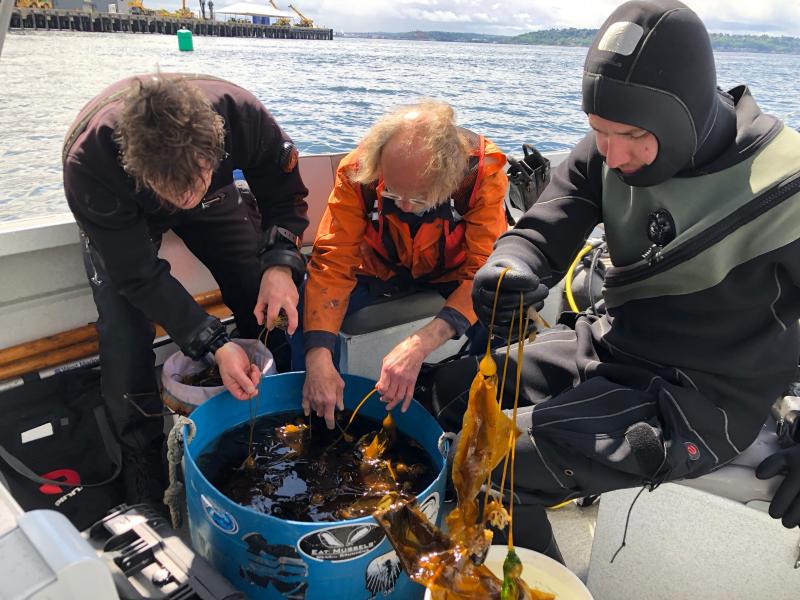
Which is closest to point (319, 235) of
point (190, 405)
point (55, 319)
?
point (190, 405)

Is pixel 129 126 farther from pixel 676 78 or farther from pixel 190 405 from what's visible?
pixel 676 78

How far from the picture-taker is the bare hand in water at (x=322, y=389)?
6.74ft

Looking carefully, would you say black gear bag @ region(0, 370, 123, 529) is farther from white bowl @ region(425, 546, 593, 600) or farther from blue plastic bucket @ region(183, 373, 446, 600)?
white bowl @ region(425, 546, 593, 600)

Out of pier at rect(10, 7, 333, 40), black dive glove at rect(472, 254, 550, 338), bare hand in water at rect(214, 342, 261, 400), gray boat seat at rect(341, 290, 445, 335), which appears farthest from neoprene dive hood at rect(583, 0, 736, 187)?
pier at rect(10, 7, 333, 40)

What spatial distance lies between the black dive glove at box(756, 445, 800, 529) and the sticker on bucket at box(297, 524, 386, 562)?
1047 millimetres

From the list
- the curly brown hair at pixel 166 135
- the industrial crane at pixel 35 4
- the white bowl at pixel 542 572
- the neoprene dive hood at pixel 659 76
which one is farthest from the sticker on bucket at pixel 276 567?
the industrial crane at pixel 35 4

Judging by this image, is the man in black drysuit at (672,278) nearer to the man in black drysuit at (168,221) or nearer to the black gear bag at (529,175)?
the man in black drysuit at (168,221)

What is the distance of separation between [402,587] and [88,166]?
1548 mm

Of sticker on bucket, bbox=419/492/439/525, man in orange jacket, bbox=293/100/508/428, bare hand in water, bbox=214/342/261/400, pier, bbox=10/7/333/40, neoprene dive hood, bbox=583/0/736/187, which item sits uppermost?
pier, bbox=10/7/333/40

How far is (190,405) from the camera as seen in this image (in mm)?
2150

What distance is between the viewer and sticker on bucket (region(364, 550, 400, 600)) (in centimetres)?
157

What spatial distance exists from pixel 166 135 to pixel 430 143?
82 cm

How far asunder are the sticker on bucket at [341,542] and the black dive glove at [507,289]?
0.67 meters

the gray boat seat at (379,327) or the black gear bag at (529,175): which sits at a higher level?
the black gear bag at (529,175)
